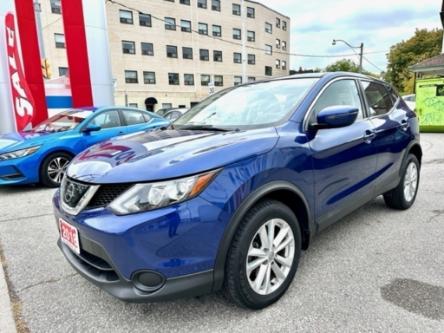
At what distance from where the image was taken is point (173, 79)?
33844 millimetres

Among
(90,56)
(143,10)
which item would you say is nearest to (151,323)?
(90,56)

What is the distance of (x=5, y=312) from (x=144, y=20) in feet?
108

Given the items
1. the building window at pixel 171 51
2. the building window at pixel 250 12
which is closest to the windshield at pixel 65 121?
the building window at pixel 171 51

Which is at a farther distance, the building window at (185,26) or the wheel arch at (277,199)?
the building window at (185,26)

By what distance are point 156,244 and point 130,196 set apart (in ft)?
0.97

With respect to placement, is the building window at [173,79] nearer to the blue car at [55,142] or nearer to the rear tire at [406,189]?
the blue car at [55,142]

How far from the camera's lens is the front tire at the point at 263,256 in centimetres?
201

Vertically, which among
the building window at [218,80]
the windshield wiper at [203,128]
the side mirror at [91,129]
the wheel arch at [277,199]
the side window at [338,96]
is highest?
the building window at [218,80]

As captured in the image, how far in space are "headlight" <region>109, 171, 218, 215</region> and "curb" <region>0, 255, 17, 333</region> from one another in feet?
3.78

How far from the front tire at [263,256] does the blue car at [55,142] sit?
4.60 meters

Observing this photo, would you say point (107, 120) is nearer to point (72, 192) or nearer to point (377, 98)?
point (72, 192)

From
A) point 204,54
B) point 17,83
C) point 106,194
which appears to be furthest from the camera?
point 204,54

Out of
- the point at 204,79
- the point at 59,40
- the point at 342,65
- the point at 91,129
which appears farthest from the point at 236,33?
the point at 91,129

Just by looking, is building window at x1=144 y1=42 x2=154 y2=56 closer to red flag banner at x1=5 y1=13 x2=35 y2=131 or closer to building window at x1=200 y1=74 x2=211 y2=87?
building window at x1=200 y1=74 x2=211 y2=87
